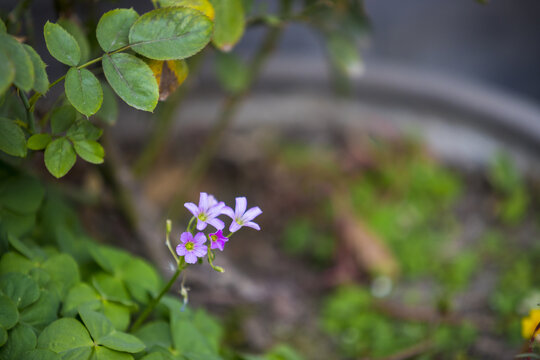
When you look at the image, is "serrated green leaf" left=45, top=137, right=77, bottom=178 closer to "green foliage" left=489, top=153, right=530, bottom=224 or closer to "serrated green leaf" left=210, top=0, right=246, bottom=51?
"serrated green leaf" left=210, top=0, right=246, bottom=51

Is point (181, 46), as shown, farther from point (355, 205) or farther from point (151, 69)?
point (355, 205)

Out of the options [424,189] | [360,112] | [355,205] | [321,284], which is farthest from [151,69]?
[360,112]

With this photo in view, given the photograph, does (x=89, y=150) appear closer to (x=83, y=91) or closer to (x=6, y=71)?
(x=83, y=91)

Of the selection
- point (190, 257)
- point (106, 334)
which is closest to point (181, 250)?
point (190, 257)

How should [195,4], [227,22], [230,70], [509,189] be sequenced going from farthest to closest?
[509,189]
[230,70]
[227,22]
[195,4]

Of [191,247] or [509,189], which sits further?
[509,189]

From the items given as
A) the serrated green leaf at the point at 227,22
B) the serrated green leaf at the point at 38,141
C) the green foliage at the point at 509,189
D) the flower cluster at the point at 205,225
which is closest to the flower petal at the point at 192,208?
the flower cluster at the point at 205,225

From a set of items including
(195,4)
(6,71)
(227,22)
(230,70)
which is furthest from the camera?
(230,70)
